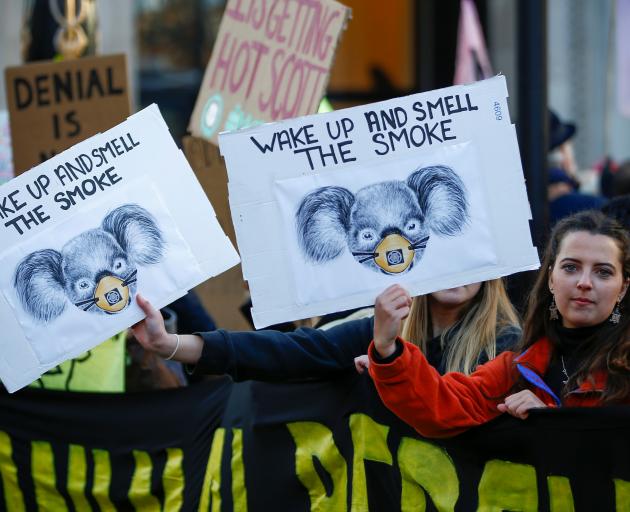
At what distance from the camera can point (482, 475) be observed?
3162 millimetres

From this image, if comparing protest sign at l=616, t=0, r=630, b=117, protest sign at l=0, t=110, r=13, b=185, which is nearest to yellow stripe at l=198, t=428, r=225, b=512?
protest sign at l=0, t=110, r=13, b=185

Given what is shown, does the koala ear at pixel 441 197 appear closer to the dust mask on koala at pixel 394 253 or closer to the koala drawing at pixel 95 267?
the dust mask on koala at pixel 394 253

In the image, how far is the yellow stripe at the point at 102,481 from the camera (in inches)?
162

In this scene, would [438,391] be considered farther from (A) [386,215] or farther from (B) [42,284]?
(B) [42,284]

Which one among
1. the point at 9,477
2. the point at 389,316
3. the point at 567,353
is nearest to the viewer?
the point at 389,316

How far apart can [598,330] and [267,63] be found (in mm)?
2262

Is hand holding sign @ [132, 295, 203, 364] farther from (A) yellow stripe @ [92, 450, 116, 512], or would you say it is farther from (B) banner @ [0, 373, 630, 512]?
(A) yellow stripe @ [92, 450, 116, 512]

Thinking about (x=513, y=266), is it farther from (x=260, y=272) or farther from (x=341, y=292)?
(x=260, y=272)

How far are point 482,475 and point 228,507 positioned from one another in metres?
0.98

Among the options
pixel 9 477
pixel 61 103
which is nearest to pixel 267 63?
pixel 61 103

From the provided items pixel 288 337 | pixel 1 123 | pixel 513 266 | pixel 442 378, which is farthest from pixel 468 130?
pixel 1 123

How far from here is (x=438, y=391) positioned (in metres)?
3.02

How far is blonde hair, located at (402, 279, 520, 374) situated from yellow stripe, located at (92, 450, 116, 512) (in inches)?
46.7

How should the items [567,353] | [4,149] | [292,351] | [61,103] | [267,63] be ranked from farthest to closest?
[4,149] → [61,103] → [267,63] → [292,351] → [567,353]
